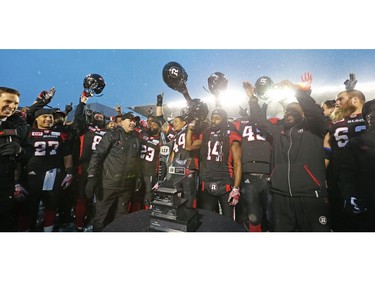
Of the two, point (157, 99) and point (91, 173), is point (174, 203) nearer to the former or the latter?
point (91, 173)

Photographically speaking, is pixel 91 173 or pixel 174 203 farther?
pixel 91 173

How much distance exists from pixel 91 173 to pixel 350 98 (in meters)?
3.33

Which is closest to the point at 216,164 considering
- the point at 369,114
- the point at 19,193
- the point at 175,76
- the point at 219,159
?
the point at 219,159

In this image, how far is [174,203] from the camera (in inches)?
61.6

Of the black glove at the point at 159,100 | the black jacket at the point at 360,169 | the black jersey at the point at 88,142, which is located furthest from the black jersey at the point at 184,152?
the black jacket at the point at 360,169

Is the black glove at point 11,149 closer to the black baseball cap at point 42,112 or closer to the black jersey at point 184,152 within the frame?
the black baseball cap at point 42,112

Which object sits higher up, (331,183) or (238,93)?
(238,93)

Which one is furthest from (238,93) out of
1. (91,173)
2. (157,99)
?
(91,173)

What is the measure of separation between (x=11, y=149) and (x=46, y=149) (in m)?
0.81

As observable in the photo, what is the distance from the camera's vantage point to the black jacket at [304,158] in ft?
6.75

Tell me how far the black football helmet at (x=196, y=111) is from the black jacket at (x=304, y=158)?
111 centimetres

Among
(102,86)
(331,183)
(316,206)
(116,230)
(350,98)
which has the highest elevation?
(102,86)

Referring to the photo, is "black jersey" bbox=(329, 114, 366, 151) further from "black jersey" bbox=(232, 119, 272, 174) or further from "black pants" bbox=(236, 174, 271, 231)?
"black pants" bbox=(236, 174, 271, 231)

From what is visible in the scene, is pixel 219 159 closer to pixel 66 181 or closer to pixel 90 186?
pixel 90 186
